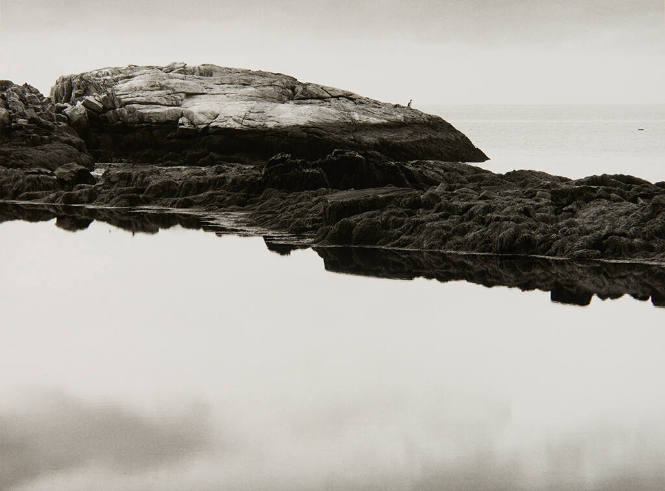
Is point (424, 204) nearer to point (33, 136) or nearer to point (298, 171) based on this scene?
point (298, 171)

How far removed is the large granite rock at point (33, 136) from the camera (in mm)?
22328

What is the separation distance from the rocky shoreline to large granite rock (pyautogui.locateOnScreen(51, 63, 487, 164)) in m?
0.05

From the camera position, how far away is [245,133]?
27781 mm

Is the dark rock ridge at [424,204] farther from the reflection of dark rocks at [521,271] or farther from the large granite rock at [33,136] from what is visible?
the large granite rock at [33,136]

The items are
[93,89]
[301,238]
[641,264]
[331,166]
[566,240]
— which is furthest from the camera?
[93,89]

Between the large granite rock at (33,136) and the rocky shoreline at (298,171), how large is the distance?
49mm

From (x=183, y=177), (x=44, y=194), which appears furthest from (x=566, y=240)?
(x=44, y=194)

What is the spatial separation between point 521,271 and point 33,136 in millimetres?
17263

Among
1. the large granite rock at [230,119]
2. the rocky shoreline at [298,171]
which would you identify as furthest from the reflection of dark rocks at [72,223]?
the large granite rock at [230,119]

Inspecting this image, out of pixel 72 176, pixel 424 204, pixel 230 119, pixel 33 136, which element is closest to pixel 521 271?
pixel 424 204

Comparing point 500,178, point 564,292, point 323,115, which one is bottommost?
point 564,292

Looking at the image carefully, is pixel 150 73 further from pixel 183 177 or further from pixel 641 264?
pixel 641 264

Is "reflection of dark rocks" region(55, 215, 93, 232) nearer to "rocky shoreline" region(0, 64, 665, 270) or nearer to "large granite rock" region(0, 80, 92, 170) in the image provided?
"rocky shoreline" region(0, 64, 665, 270)

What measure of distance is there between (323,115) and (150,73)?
6.59 metres
